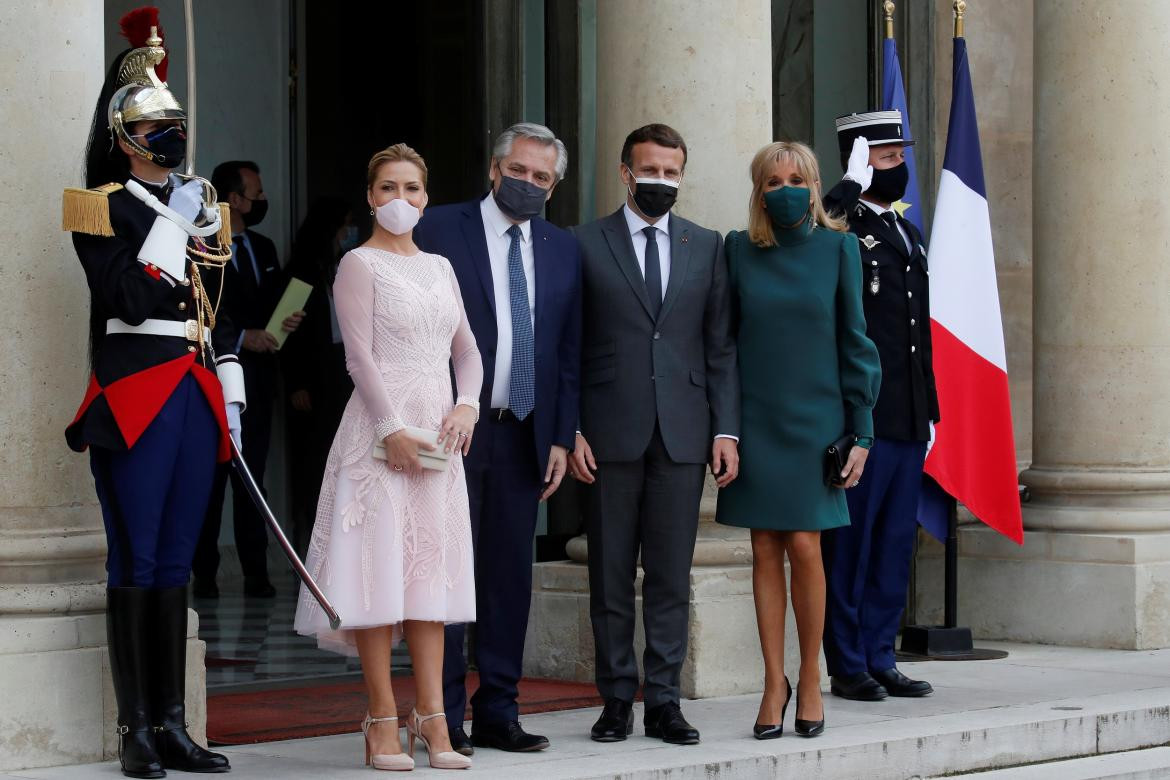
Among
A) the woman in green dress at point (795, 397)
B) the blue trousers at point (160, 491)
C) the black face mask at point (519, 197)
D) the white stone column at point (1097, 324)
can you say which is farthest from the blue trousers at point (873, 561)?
the blue trousers at point (160, 491)

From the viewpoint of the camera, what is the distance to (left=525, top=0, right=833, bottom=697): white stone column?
7531mm

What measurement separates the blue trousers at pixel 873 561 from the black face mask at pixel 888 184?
93 cm

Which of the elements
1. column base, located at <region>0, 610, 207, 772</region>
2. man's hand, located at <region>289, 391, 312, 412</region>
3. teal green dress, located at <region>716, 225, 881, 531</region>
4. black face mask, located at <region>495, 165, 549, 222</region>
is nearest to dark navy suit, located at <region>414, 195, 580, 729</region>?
black face mask, located at <region>495, 165, 549, 222</region>

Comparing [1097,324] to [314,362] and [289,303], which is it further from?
[314,362]

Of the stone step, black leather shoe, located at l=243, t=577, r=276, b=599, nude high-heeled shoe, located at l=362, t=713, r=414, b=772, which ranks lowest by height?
the stone step

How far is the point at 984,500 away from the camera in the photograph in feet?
29.5

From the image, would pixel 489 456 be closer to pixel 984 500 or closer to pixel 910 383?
pixel 910 383

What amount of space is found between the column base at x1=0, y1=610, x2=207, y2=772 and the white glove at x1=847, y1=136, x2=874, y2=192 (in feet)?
10.2

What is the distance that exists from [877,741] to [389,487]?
1782 millimetres

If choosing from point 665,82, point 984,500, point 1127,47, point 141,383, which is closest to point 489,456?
point 141,383

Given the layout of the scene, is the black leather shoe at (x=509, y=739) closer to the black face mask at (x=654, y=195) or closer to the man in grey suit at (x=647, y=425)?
the man in grey suit at (x=647, y=425)

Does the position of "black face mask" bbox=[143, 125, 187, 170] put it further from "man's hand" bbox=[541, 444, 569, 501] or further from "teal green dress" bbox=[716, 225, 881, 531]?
"teal green dress" bbox=[716, 225, 881, 531]

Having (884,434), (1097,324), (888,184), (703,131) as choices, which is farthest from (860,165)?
(1097,324)

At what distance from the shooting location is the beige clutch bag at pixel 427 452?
588 cm
